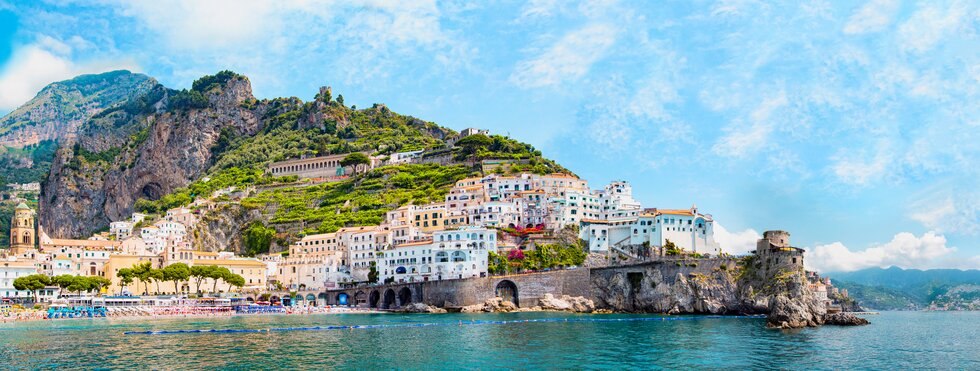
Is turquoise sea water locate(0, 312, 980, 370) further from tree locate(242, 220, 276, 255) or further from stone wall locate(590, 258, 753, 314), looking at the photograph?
tree locate(242, 220, 276, 255)

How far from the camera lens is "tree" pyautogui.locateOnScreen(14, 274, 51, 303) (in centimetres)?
7506

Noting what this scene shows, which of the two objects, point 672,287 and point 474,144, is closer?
point 672,287

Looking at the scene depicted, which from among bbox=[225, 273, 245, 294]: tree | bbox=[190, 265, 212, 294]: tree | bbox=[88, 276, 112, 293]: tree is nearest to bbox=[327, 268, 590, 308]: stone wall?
bbox=[225, 273, 245, 294]: tree

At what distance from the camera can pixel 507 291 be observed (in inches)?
2980

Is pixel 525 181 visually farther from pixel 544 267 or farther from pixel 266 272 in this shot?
pixel 266 272

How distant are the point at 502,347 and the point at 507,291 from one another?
109ft

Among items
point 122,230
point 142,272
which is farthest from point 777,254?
point 122,230

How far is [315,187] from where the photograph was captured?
388 ft

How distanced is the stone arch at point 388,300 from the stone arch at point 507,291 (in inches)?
481

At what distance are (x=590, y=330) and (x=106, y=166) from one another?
125 metres

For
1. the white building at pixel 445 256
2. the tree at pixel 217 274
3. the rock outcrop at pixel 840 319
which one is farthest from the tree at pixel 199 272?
the rock outcrop at pixel 840 319

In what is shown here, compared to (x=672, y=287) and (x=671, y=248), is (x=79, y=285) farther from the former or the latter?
(x=671, y=248)

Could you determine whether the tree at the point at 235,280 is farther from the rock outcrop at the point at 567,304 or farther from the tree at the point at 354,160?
the tree at the point at 354,160

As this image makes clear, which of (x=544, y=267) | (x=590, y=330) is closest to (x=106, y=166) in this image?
(x=544, y=267)
